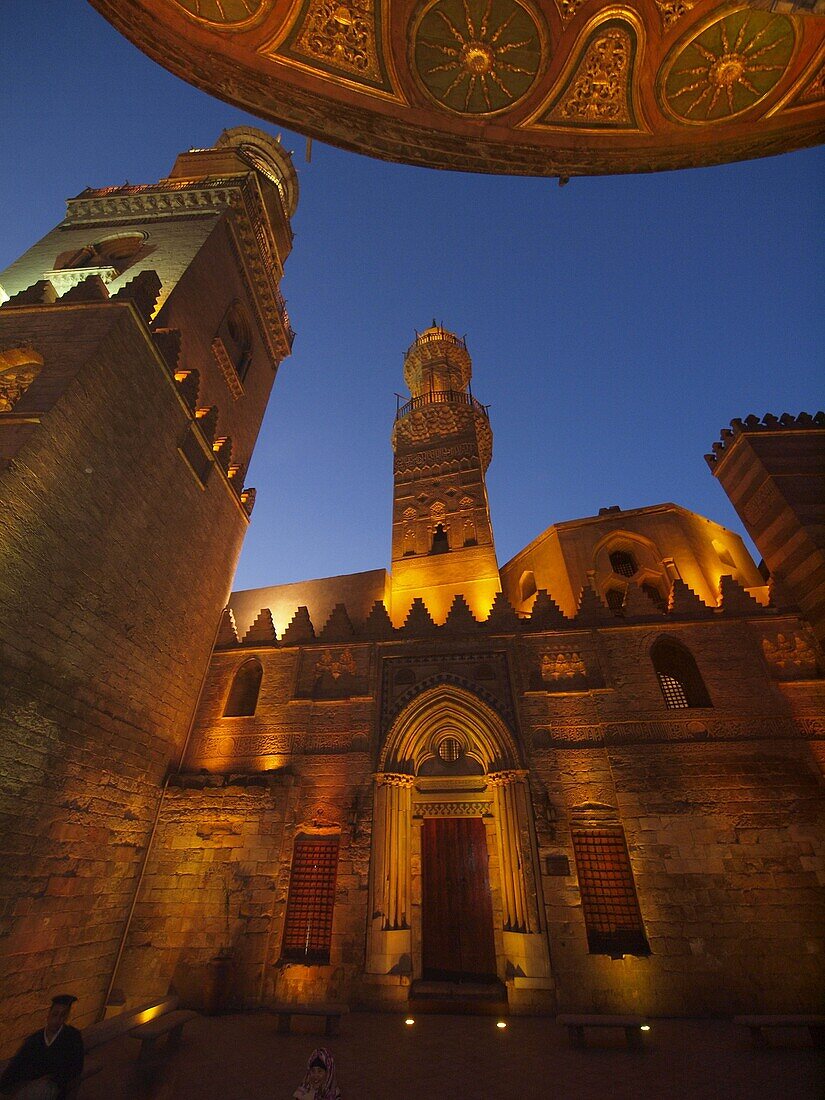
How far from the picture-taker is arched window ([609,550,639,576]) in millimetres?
16391

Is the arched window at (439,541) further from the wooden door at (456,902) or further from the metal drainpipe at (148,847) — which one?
the wooden door at (456,902)

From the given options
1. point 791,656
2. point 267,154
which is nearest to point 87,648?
point 791,656

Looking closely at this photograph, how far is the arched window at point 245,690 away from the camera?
1261 centimetres

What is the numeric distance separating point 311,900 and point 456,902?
9.56ft

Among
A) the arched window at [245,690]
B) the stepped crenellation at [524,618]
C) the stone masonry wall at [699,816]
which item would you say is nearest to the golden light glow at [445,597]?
the stepped crenellation at [524,618]

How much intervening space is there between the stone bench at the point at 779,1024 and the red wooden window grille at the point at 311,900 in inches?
269

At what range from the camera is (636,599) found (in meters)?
12.1

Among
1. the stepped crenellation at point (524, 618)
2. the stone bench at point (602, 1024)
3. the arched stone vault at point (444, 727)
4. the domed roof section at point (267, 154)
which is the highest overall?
the domed roof section at point (267, 154)

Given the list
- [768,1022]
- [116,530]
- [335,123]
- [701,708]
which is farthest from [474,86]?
[768,1022]

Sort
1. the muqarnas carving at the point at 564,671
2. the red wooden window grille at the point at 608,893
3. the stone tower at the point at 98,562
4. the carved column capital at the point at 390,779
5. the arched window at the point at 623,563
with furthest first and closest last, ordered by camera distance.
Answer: the arched window at the point at 623,563 → the muqarnas carving at the point at 564,671 → the carved column capital at the point at 390,779 → the red wooden window grille at the point at 608,893 → the stone tower at the point at 98,562

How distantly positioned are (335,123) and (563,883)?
1215cm

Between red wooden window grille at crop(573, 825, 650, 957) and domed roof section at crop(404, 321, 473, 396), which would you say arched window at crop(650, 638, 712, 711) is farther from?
domed roof section at crop(404, 321, 473, 396)

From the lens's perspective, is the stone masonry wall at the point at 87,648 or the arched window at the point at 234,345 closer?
the stone masonry wall at the point at 87,648

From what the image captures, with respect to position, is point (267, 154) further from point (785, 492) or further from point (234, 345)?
point (785, 492)
